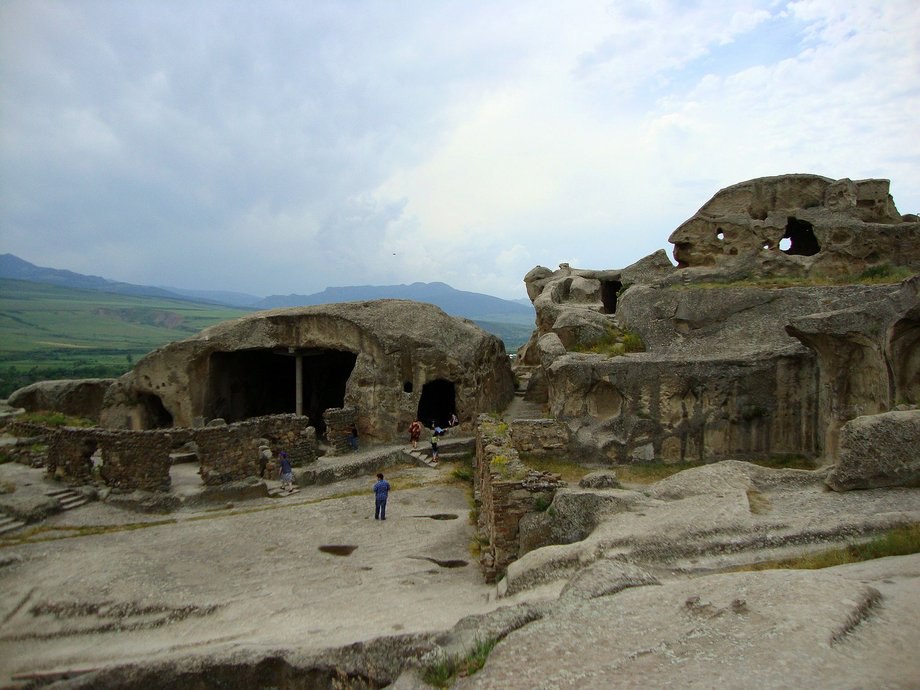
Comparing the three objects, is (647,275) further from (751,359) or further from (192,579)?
(192,579)

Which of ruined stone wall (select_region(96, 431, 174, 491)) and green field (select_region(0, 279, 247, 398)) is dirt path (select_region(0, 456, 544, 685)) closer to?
ruined stone wall (select_region(96, 431, 174, 491))

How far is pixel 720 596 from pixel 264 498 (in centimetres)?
1248

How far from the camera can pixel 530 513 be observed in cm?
952

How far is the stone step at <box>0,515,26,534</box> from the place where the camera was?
1356 centimetres

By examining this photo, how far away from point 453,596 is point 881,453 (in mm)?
5646

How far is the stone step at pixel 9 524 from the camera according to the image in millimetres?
13562

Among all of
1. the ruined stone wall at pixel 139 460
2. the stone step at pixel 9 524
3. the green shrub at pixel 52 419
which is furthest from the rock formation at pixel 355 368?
the stone step at pixel 9 524

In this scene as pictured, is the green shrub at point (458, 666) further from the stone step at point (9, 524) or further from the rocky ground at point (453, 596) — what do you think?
the stone step at point (9, 524)

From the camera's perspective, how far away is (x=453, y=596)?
9.45m

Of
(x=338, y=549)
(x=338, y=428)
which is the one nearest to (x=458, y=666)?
(x=338, y=549)

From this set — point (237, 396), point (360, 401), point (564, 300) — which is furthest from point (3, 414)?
point (564, 300)

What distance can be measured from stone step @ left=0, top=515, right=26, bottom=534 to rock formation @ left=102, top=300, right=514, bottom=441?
7.16 m

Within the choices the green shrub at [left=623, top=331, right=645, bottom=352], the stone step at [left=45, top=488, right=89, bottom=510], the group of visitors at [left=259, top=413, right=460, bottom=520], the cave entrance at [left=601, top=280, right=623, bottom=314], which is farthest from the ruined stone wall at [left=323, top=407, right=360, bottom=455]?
the cave entrance at [left=601, top=280, right=623, bottom=314]

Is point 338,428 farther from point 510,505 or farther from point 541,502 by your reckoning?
point 541,502
